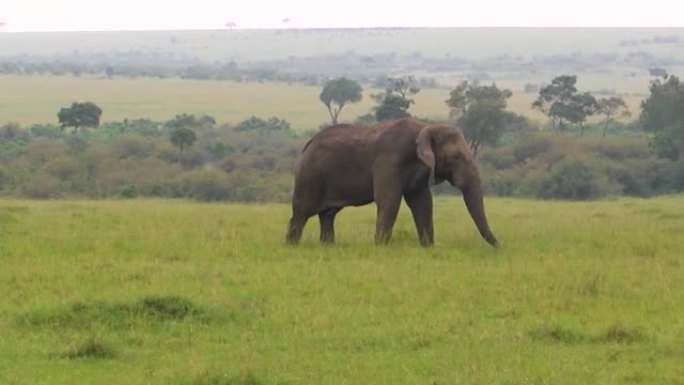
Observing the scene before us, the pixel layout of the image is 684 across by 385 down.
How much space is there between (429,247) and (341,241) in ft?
6.17

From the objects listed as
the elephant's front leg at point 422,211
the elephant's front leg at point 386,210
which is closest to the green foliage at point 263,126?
the elephant's front leg at point 422,211

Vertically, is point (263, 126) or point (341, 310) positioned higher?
point (341, 310)

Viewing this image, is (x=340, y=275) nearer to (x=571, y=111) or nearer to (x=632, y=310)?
(x=632, y=310)

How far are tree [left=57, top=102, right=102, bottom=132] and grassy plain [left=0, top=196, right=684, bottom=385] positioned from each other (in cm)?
4167

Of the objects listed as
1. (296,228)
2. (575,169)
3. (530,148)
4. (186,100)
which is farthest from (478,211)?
(186,100)

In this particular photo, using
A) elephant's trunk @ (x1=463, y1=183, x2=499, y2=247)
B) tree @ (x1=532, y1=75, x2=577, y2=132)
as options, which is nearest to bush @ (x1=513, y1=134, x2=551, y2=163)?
tree @ (x1=532, y1=75, x2=577, y2=132)

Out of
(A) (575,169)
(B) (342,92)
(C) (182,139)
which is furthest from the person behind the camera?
(B) (342,92)

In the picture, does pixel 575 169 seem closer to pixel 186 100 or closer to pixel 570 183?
pixel 570 183

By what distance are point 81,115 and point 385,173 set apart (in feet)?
146

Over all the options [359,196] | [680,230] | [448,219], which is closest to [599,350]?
[359,196]

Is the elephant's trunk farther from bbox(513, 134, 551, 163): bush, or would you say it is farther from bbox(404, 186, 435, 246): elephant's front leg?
bbox(513, 134, 551, 163): bush

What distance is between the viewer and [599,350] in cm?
967

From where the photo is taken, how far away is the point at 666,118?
169 feet

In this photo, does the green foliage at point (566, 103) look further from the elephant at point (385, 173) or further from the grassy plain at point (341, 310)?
the elephant at point (385, 173)
